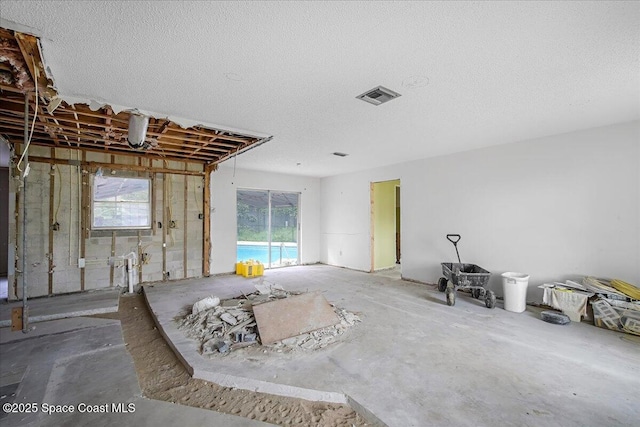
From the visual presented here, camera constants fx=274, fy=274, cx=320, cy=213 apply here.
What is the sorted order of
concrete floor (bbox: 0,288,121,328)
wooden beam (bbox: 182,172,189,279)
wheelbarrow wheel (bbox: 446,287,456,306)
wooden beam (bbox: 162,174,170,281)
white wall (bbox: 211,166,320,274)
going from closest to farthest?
concrete floor (bbox: 0,288,121,328) < wheelbarrow wheel (bbox: 446,287,456,306) < wooden beam (bbox: 162,174,170,281) < wooden beam (bbox: 182,172,189,279) < white wall (bbox: 211,166,320,274)

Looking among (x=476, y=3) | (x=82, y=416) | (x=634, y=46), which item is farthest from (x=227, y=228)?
(x=634, y=46)

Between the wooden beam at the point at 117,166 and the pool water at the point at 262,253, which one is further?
the pool water at the point at 262,253

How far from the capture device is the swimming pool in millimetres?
7824

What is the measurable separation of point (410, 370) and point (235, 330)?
6.50 feet

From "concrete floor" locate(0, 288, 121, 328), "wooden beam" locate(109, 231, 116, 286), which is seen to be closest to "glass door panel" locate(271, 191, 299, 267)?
"wooden beam" locate(109, 231, 116, 286)

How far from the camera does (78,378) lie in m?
2.57

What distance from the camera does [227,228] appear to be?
7188mm

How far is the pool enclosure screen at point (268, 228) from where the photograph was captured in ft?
25.5

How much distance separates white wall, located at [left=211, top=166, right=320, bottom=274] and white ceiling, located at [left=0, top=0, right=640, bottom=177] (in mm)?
3424

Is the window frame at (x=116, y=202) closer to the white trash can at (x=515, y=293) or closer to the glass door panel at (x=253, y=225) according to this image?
the glass door panel at (x=253, y=225)

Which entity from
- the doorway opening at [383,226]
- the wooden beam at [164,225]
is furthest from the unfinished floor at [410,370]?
the doorway opening at [383,226]

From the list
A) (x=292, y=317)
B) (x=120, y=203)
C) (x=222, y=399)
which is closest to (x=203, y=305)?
(x=292, y=317)

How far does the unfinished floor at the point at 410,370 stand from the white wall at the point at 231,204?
3014mm

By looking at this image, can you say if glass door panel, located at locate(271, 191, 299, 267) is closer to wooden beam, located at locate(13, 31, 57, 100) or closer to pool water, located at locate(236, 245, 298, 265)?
pool water, located at locate(236, 245, 298, 265)
